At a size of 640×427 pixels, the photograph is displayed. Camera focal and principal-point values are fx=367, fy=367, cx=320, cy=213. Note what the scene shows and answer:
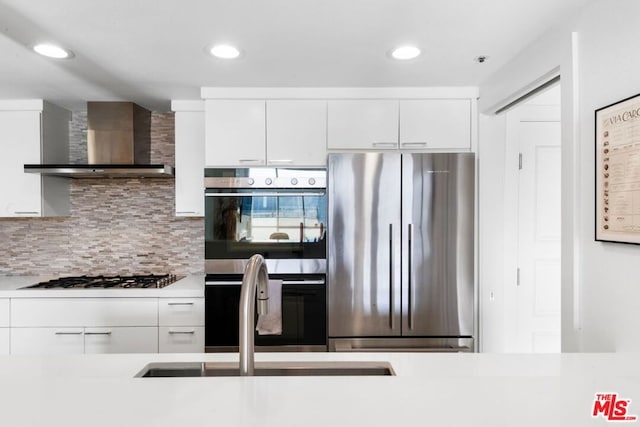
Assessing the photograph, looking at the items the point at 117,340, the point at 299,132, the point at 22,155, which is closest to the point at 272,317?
the point at 299,132

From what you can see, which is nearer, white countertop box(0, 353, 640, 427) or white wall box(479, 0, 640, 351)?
white countertop box(0, 353, 640, 427)

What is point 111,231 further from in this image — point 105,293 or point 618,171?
point 618,171

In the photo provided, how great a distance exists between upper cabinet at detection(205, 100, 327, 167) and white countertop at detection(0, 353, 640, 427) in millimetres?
1730

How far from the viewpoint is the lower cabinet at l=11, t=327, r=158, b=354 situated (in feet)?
8.05

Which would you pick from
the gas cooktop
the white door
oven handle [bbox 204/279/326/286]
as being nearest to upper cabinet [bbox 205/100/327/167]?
oven handle [bbox 204/279/326/286]

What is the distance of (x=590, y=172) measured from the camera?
146cm

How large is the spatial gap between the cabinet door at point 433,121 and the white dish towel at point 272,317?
1702 mm

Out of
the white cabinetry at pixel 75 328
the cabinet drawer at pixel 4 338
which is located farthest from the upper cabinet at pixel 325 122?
the cabinet drawer at pixel 4 338

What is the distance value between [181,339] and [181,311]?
0.19 meters

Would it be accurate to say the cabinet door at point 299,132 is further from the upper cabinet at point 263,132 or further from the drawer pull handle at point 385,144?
the drawer pull handle at point 385,144

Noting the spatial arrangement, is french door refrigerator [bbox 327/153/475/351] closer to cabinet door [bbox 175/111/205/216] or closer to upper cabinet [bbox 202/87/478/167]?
upper cabinet [bbox 202/87/478/167]

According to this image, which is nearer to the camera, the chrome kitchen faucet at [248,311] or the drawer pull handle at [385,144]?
the chrome kitchen faucet at [248,311]

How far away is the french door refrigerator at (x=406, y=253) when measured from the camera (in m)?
2.34

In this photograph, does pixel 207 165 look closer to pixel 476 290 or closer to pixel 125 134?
pixel 125 134
